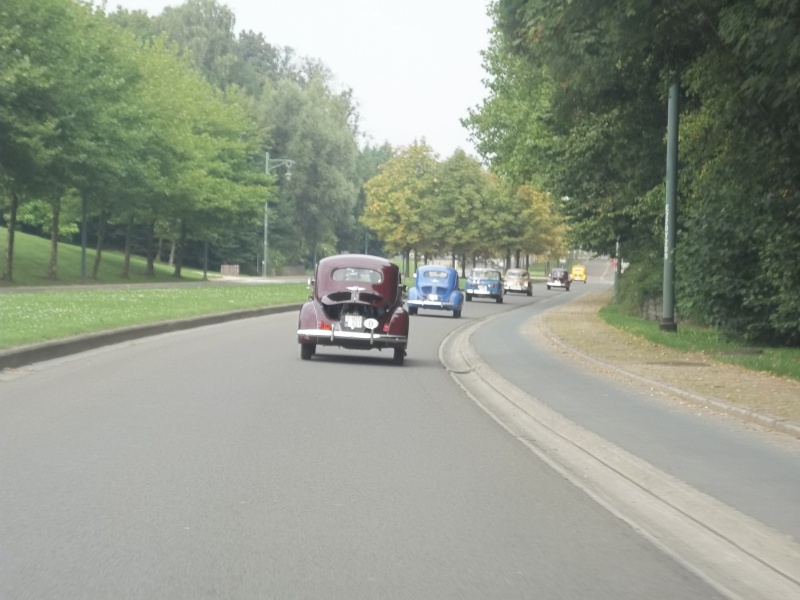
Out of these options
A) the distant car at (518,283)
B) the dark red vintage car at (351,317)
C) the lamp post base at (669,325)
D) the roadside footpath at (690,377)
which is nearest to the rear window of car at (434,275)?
the roadside footpath at (690,377)

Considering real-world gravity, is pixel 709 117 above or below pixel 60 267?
above

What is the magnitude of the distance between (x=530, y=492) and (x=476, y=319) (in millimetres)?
33439

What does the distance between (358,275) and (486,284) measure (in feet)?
125

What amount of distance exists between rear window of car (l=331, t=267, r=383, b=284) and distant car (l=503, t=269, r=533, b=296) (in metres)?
53.9

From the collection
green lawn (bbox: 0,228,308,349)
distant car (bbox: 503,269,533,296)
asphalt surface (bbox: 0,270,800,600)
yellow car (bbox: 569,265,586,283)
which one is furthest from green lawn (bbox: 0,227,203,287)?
yellow car (bbox: 569,265,586,283)

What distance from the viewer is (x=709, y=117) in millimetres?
23859

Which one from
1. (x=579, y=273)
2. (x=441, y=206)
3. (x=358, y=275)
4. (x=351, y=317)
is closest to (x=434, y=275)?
(x=358, y=275)

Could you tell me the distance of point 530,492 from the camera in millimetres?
9266

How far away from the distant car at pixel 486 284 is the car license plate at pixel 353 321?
128 ft

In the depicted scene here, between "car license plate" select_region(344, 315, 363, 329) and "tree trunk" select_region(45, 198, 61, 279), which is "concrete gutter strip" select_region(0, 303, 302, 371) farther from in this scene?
"tree trunk" select_region(45, 198, 61, 279)

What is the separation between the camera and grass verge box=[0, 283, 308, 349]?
72.4ft

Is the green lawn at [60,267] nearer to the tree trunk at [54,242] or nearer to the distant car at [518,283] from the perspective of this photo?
the tree trunk at [54,242]

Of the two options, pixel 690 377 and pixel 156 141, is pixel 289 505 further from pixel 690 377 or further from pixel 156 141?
pixel 156 141

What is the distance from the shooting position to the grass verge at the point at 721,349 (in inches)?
810
